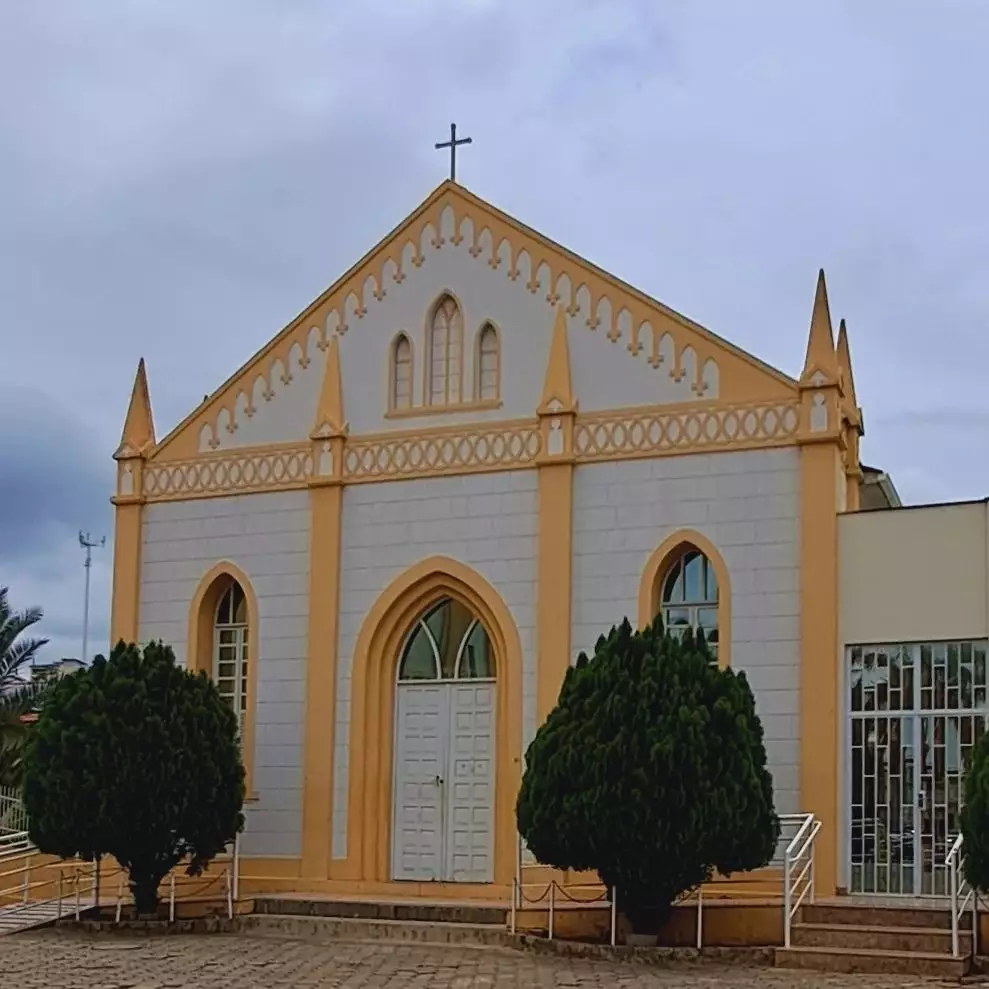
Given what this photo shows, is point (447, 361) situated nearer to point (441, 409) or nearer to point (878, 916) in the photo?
point (441, 409)

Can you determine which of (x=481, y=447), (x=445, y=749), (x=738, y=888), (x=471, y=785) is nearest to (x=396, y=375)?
(x=481, y=447)

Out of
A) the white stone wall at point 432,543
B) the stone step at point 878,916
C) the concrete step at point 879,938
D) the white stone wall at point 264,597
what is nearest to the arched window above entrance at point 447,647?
the white stone wall at point 432,543

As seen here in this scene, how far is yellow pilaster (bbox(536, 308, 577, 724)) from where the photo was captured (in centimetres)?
1945

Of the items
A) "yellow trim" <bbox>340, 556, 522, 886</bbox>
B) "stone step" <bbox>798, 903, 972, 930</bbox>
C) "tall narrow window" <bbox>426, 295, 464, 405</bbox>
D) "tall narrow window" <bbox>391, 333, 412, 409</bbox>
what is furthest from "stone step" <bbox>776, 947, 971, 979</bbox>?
"tall narrow window" <bbox>391, 333, 412, 409</bbox>

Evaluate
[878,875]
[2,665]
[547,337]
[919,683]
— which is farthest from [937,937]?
[2,665]

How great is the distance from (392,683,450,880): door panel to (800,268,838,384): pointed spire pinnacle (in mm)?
5636

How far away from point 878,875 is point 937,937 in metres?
1.90

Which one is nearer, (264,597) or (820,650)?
(820,650)

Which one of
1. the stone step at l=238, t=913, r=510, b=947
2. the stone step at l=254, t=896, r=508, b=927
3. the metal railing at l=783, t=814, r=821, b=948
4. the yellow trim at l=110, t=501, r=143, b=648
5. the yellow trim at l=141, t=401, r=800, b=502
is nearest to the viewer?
the metal railing at l=783, t=814, r=821, b=948

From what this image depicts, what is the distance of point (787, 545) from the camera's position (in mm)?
18516

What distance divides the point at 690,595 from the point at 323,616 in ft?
14.6

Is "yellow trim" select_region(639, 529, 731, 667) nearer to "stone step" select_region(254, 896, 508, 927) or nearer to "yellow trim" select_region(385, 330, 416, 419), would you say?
"stone step" select_region(254, 896, 508, 927)

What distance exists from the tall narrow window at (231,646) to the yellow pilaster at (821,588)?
712cm

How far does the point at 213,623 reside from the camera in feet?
72.2
